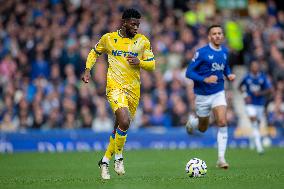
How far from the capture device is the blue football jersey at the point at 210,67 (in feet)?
53.1

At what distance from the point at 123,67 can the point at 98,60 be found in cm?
1268

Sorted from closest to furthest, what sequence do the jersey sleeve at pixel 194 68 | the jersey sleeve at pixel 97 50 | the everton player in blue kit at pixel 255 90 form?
the jersey sleeve at pixel 97 50 < the jersey sleeve at pixel 194 68 < the everton player in blue kit at pixel 255 90

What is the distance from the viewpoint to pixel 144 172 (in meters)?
14.7

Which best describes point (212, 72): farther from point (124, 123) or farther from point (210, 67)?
point (124, 123)

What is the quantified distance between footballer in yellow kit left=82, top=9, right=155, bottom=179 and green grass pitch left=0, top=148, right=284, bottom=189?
588 millimetres

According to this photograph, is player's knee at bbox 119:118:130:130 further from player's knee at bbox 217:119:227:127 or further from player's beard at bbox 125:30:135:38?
player's knee at bbox 217:119:227:127

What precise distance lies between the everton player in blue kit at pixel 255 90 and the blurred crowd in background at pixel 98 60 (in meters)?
2.74

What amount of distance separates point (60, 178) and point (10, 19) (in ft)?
47.6

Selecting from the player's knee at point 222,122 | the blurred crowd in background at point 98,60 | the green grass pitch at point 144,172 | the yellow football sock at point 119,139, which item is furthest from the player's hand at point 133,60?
the blurred crowd in background at point 98,60

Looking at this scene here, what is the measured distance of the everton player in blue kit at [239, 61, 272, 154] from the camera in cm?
2167

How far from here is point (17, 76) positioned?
25.2 m

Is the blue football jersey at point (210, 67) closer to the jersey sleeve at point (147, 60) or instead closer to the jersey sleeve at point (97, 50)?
the jersey sleeve at point (147, 60)

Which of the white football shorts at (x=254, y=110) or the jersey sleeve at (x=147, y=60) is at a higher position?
the white football shorts at (x=254, y=110)

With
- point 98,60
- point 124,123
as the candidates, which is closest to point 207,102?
point 124,123
